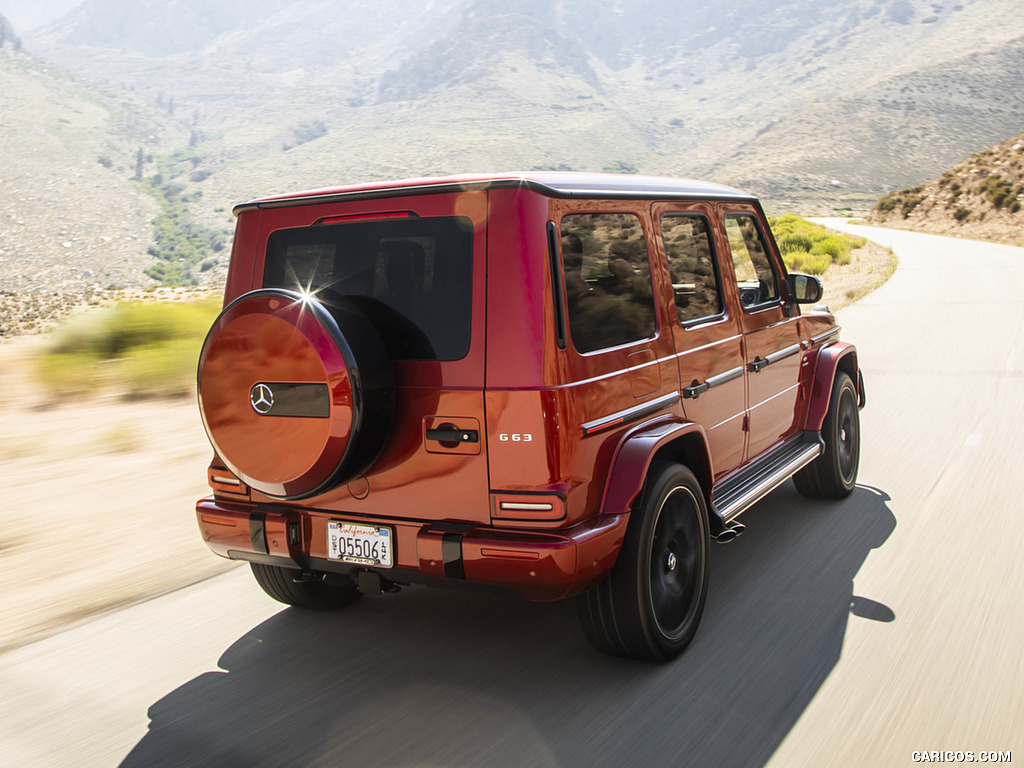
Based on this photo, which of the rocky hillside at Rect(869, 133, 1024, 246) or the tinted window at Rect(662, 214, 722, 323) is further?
the rocky hillside at Rect(869, 133, 1024, 246)

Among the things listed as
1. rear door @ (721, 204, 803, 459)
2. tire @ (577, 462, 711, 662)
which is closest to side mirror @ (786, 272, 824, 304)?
rear door @ (721, 204, 803, 459)

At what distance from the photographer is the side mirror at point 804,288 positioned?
17.3ft

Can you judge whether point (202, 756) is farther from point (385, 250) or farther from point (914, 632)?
point (914, 632)

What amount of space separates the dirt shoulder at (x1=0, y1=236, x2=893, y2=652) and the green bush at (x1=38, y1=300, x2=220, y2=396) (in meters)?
0.25

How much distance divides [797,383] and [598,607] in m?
2.49

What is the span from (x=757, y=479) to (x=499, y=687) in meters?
1.86

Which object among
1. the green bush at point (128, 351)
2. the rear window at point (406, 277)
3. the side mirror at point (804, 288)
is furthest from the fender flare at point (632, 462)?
the green bush at point (128, 351)

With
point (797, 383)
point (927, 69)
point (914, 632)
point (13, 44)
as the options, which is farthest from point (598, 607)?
point (13, 44)

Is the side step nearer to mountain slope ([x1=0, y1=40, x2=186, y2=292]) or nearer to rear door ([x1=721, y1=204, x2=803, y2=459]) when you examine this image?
rear door ([x1=721, y1=204, x2=803, y2=459])

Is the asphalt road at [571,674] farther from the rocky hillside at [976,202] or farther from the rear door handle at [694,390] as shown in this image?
the rocky hillside at [976,202]

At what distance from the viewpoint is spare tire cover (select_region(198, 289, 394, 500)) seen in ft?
10.3

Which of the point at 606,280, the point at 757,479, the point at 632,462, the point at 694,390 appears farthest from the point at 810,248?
the point at 632,462

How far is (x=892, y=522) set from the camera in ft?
17.4

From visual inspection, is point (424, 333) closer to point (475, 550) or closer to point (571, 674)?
point (475, 550)
